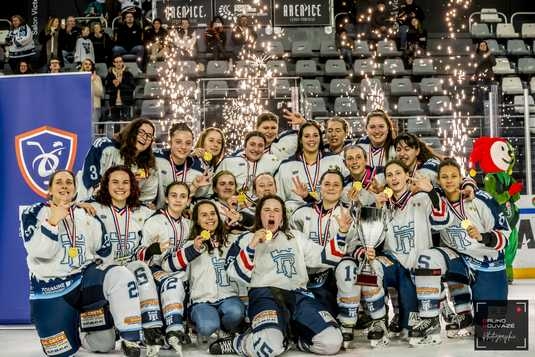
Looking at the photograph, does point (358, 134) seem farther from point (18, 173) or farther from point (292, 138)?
point (18, 173)

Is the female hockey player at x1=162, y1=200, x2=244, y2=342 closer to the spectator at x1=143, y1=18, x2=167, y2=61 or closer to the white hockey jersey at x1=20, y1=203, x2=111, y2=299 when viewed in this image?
the white hockey jersey at x1=20, y1=203, x2=111, y2=299

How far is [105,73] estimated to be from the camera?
12344mm

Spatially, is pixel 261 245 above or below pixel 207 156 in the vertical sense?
below

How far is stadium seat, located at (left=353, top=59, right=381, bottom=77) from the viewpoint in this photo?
12.6 metres

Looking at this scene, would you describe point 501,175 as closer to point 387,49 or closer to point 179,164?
point 179,164

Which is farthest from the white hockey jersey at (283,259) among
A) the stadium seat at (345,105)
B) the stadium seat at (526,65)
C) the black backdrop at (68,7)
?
the black backdrop at (68,7)

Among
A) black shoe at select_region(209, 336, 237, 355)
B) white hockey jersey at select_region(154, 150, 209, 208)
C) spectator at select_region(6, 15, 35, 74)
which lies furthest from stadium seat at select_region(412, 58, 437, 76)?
black shoe at select_region(209, 336, 237, 355)

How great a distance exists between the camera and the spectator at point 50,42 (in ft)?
41.0

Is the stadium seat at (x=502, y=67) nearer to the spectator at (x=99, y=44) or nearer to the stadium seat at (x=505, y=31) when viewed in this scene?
the stadium seat at (x=505, y=31)

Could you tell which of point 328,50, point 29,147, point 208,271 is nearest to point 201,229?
point 208,271

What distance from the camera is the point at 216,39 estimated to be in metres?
12.5

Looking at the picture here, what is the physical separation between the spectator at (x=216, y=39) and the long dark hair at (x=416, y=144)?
6724mm

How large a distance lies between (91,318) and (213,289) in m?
0.85

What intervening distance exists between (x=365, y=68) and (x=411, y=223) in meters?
7.22
